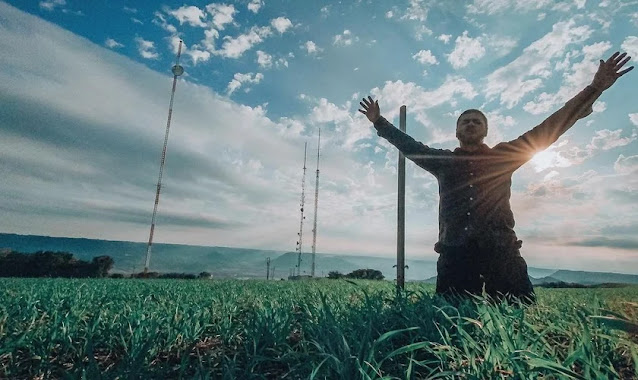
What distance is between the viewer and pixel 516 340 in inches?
66.6

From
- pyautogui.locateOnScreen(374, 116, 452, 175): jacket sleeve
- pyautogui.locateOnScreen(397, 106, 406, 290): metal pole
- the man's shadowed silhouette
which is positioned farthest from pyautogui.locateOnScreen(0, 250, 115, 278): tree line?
the man's shadowed silhouette

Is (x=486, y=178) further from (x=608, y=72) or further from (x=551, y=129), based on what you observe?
(x=608, y=72)

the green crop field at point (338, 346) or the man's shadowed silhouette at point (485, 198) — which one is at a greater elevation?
the man's shadowed silhouette at point (485, 198)

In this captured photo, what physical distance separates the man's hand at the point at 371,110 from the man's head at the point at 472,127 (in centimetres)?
115

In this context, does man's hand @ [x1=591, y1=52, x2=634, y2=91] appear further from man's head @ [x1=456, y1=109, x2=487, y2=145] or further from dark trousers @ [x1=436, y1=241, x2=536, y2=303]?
dark trousers @ [x1=436, y1=241, x2=536, y2=303]

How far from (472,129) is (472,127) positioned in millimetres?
25

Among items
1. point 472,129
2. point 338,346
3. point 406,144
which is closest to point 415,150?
point 406,144

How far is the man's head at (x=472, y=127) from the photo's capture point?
3.99 metres

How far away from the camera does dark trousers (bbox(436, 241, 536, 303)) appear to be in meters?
3.51

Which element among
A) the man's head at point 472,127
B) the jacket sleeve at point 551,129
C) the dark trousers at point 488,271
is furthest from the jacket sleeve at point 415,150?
the dark trousers at point 488,271

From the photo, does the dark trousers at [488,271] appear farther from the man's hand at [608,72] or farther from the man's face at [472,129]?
the man's hand at [608,72]

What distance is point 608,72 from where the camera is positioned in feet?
11.2

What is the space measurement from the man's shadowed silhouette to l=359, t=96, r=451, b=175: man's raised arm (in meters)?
0.02

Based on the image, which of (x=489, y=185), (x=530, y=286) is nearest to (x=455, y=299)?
(x=530, y=286)
